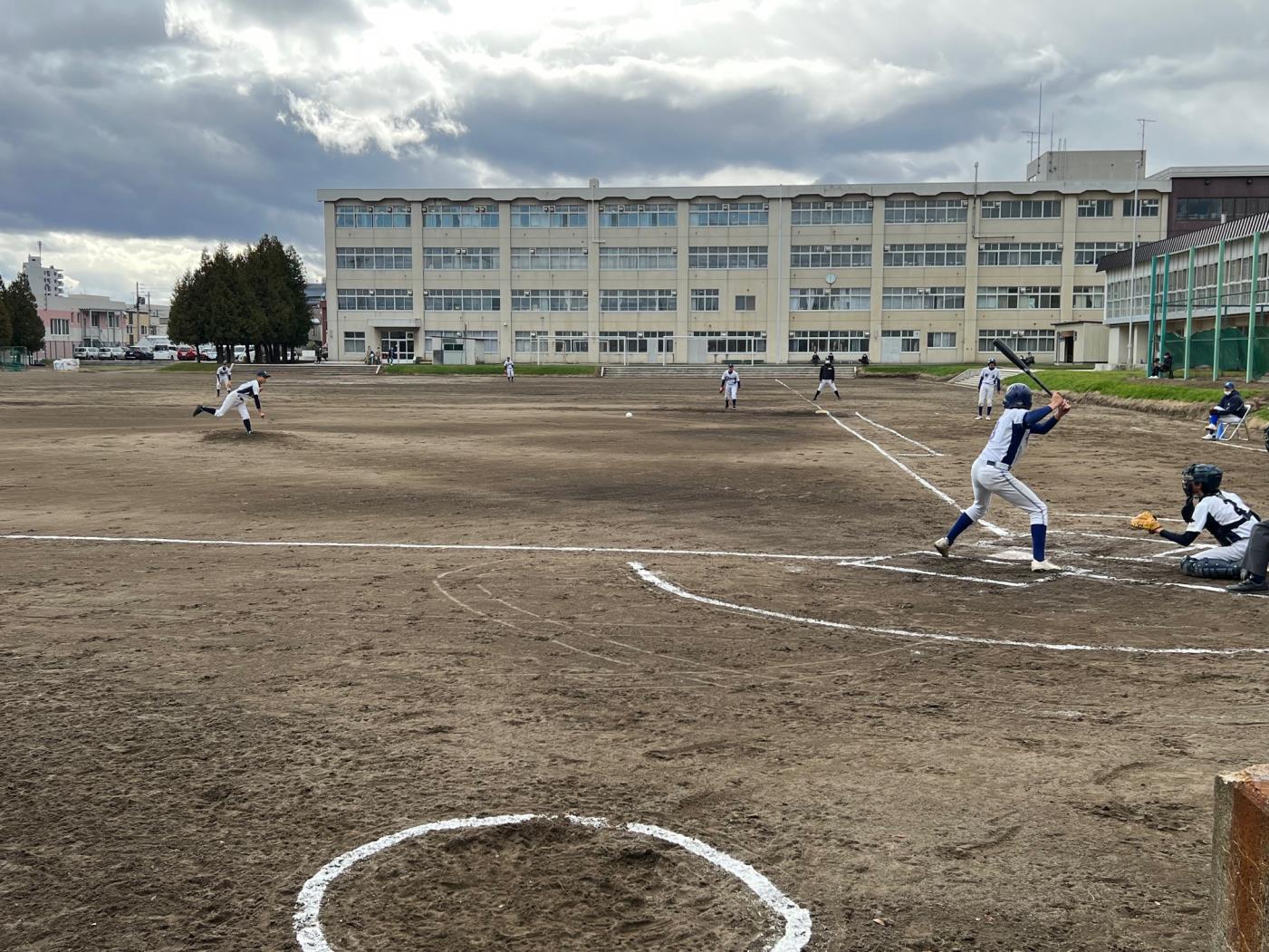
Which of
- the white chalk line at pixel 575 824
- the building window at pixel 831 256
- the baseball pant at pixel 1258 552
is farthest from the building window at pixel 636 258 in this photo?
the white chalk line at pixel 575 824

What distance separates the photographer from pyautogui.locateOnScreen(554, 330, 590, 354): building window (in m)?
106

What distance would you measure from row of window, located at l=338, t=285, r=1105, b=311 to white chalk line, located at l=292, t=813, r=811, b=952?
100 metres

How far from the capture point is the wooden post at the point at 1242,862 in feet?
7.91

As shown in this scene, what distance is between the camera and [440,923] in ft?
13.4

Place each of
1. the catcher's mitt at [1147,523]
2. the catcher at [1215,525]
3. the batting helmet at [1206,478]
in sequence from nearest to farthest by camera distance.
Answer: the catcher at [1215,525] < the batting helmet at [1206,478] < the catcher's mitt at [1147,523]

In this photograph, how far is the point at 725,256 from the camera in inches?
4055

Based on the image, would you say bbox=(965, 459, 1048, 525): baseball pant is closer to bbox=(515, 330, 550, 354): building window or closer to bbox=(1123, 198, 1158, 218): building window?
bbox=(515, 330, 550, 354): building window

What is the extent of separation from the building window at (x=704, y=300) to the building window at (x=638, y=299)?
6.18 feet

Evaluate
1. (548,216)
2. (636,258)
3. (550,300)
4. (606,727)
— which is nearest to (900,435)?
(606,727)

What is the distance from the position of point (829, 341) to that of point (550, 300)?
27.7 meters

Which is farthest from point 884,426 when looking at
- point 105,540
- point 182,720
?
point 182,720

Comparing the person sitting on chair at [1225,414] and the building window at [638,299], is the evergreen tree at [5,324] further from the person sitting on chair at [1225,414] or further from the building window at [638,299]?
the person sitting on chair at [1225,414]

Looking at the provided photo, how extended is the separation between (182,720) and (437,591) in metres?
3.66

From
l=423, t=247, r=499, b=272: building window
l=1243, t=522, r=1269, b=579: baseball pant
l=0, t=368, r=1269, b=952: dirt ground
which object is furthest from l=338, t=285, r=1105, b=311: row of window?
l=1243, t=522, r=1269, b=579: baseball pant
